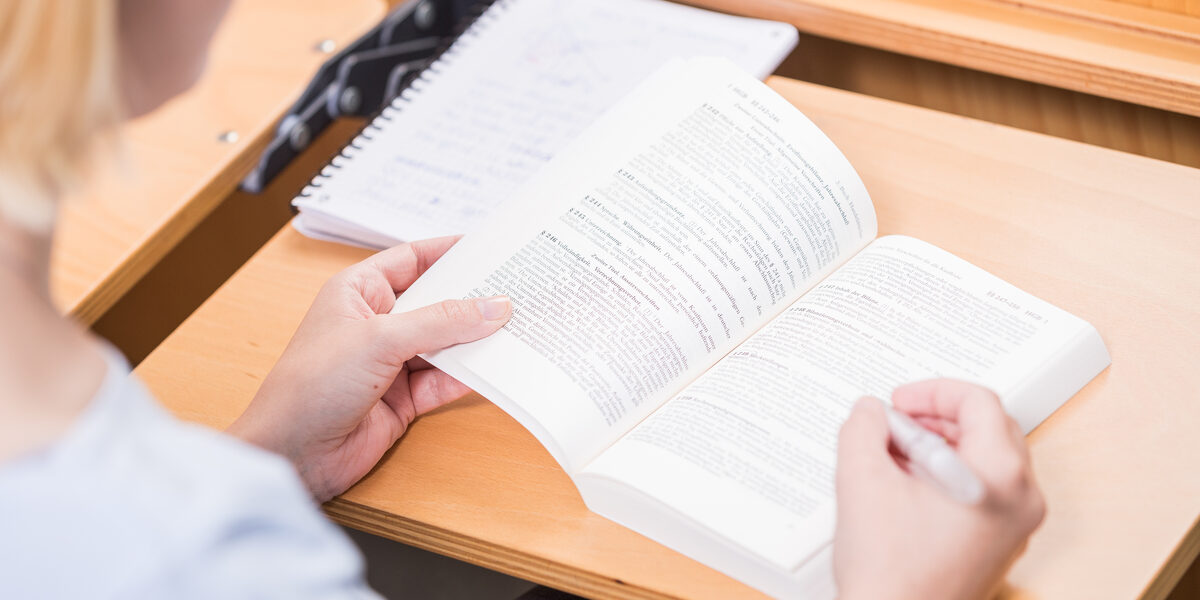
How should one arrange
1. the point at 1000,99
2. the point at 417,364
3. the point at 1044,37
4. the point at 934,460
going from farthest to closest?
the point at 1000,99, the point at 1044,37, the point at 417,364, the point at 934,460

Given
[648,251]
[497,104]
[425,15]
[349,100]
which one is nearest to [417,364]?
[648,251]

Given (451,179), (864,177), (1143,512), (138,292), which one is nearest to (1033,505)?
(1143,512)

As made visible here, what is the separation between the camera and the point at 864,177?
87cm

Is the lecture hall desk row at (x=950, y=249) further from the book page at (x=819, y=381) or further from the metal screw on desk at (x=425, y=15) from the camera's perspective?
the metal screw on desk at (x=425, y=15)

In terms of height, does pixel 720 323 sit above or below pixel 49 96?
below

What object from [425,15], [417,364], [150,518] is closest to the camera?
[150,518]

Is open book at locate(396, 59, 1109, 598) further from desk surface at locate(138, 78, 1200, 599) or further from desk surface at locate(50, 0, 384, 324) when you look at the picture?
desk surface at locate(50, 0, 384, 324)

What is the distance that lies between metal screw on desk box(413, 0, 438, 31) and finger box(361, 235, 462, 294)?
0.47 metres

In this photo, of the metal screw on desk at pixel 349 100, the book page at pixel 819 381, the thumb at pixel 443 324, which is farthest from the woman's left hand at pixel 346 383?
the metal screw on desk at pixel 349 100

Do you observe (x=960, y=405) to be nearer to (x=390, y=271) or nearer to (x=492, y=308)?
(x=492, y=308)

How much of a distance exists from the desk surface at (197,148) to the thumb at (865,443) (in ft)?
1.94

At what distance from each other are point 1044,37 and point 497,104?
47cm

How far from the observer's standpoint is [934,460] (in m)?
0.57

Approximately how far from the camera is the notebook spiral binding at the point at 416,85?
37.2 inches
